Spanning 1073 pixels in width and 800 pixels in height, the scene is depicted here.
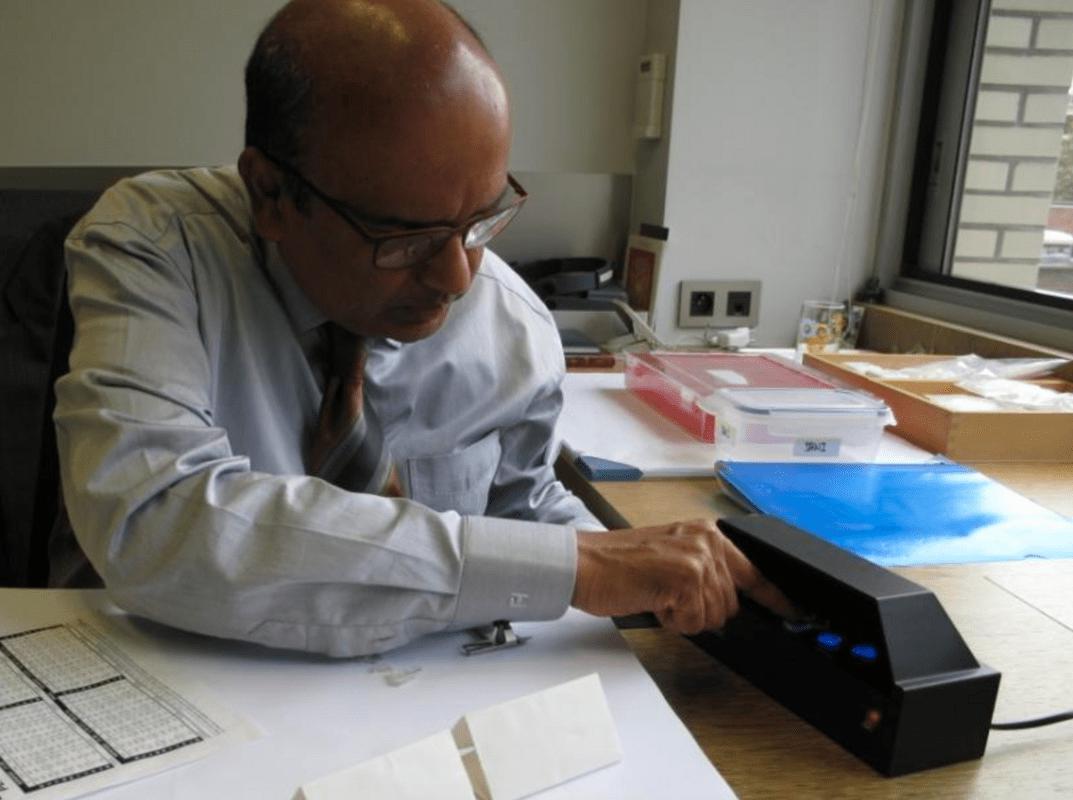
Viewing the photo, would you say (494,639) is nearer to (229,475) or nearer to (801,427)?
(229,475)

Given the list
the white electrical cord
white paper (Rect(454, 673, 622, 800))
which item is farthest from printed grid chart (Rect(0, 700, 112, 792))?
the white electrical cord

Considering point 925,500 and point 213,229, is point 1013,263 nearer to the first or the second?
point 925,500

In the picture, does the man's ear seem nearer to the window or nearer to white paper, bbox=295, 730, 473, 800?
white paper, bbox=295, 730, 473, 800

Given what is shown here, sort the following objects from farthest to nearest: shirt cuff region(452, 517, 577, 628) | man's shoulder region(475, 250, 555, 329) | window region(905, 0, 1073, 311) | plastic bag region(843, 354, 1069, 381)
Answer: window region(905, 0, 1073, 311), plastic bag region(843, 354, 1069, 381), man's shoulder region(475, 250, 555, 329), shirt cuff region(452, 517, 577, 628)

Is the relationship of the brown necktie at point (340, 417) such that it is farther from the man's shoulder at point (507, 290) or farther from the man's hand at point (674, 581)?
the man's hand at point (674, 581)

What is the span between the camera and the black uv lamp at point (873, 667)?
61 centimetres

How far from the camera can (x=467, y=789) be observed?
0.54 metres

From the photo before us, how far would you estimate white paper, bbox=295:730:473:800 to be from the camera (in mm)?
509

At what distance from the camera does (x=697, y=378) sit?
1422 millimetres

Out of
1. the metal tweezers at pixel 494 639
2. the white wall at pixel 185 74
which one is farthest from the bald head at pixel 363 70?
the white wall at pixel 185 74

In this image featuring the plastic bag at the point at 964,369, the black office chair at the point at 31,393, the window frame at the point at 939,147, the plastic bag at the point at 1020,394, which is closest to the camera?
the black office chair at the point at 31,393

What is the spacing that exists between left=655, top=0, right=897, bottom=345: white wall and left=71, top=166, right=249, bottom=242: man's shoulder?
1.25 m

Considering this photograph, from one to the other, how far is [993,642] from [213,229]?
2.57 ft

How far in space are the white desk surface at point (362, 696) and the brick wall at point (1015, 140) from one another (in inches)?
61.1
